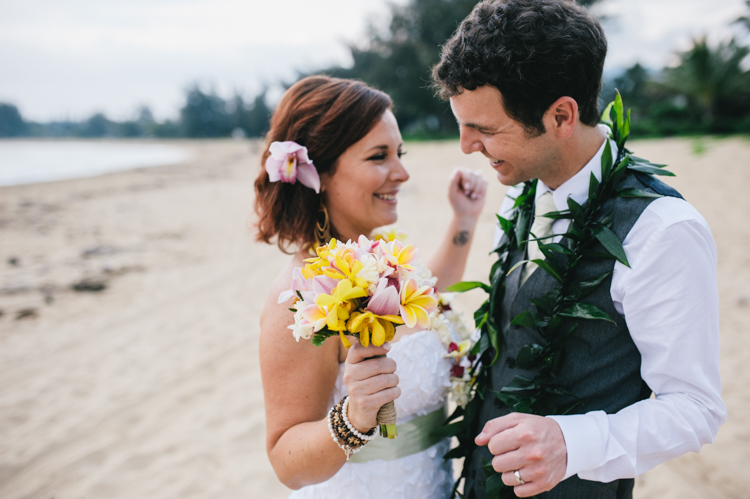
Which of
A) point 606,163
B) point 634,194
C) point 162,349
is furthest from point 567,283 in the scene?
point 162,349

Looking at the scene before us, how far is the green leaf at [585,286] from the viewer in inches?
63.5

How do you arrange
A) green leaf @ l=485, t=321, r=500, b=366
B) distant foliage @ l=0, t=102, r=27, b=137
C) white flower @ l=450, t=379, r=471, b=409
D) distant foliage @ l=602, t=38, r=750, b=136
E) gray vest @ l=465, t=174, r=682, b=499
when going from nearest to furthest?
gray vest @ l=465, t=174, r=682, b=499 → green leaf @ l=485, t=321, r=500, b=366 → white flower @ l=450, t=379, r=471, b=409 → distant foliage @ l=602, t=38, r=750, b=136 → distant foliage @ l=0, t=102, r=27, b=137

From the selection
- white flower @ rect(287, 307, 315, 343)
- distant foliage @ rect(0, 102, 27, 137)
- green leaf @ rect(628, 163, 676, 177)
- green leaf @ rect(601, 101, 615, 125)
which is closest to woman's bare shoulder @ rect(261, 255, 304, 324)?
white flower @ rect(287, 307, 315, 343)

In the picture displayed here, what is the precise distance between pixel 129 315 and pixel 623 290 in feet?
25.9

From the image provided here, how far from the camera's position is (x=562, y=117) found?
1.79m

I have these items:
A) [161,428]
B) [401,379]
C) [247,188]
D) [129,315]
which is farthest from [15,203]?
[401,379]

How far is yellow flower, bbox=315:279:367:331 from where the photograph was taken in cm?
121

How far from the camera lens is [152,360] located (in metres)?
5.96

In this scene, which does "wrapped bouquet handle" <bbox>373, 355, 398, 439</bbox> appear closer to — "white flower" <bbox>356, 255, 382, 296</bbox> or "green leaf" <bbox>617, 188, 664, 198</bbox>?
"white flower" <bbox>356, 255, 382, 296</bbox>

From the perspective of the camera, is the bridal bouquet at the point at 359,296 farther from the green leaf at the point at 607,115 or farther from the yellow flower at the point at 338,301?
the green leaf at the point at 607,115

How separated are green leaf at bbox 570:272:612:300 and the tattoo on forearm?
1.25 m

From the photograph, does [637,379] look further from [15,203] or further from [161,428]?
[15,203]

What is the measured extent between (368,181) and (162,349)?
17.8 feet

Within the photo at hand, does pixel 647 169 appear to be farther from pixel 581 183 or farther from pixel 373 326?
pixel 373 326
